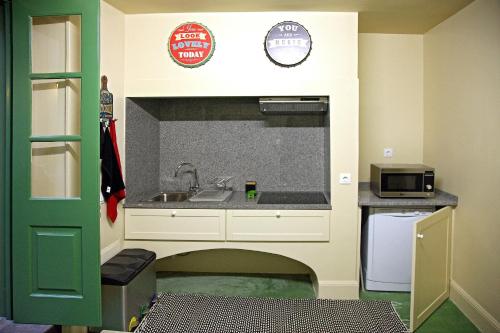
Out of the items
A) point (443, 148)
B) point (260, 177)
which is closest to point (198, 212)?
point (260, 177)

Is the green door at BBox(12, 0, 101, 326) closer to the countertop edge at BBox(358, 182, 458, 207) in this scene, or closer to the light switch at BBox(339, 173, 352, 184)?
the light switch at BBox(339, 173, 352, 184)

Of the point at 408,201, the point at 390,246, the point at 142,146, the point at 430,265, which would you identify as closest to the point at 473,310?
the point at 430,265

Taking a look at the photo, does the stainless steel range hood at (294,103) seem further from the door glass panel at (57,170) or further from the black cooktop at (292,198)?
the door glass panel at (57,170)

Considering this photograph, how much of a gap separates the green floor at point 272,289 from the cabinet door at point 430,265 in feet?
0.31

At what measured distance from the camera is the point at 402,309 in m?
2.83

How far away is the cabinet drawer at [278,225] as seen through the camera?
2906 millimetres

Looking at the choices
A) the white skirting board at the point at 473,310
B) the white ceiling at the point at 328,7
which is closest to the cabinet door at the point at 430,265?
the white skirting board at the point at 473,310

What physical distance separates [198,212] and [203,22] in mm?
1558

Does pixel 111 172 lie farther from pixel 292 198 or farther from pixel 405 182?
pixel 405 182

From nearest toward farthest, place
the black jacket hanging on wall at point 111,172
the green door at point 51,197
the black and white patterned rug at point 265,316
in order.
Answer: the green door at point 51,197 < the black and white patterned rug at point 265,316 < the black jacket hanging on wall at point 111,172

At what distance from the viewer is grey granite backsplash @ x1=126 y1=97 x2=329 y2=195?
3.52m

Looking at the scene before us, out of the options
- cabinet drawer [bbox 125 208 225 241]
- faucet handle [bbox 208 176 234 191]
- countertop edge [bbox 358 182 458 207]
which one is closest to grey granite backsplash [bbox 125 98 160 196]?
cabinet drawer [bbox 125 208 225 241]

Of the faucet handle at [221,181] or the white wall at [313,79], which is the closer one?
the white wall at [313,79]

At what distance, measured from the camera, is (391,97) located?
3600 millimetres
